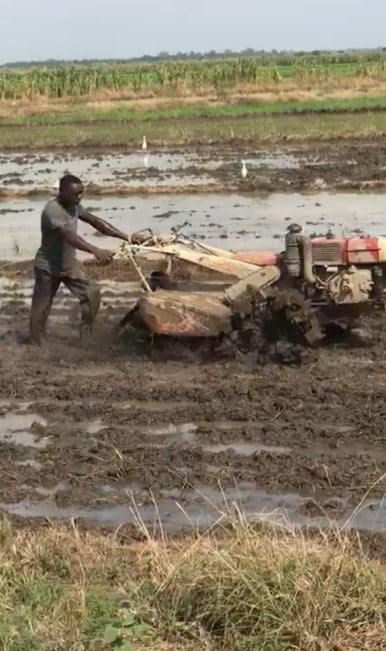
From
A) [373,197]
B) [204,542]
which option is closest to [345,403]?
[204,542]

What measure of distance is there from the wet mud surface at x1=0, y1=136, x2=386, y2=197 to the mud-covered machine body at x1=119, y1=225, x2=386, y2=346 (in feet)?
32.9

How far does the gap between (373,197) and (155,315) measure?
9923 mm

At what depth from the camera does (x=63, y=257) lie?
31.8 feet

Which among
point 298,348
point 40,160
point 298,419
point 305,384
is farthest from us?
point 40,160

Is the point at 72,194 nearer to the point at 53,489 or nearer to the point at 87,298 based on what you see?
the point at 87,298

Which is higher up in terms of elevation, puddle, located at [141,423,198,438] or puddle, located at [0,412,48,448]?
puddle, located at [141,423,198,438]

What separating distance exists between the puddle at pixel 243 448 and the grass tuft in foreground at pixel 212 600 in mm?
2082

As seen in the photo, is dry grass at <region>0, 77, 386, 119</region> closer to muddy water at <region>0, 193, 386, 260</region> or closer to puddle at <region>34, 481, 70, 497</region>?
muddy water at <region>0, 193, 386, 260</region>

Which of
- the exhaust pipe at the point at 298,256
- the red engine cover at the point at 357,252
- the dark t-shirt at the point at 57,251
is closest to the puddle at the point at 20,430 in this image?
the dark t-shirt at the point at 57,251

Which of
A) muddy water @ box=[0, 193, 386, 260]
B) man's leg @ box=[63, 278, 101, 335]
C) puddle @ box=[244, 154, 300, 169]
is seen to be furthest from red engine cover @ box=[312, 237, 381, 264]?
puddle @ box=[244, 154, 300, 169]

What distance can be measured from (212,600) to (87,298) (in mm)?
5514

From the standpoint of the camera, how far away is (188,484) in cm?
642

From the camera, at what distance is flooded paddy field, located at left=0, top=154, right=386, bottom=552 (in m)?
6.16

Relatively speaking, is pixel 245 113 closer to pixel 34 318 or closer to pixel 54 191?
pixel 54 191
